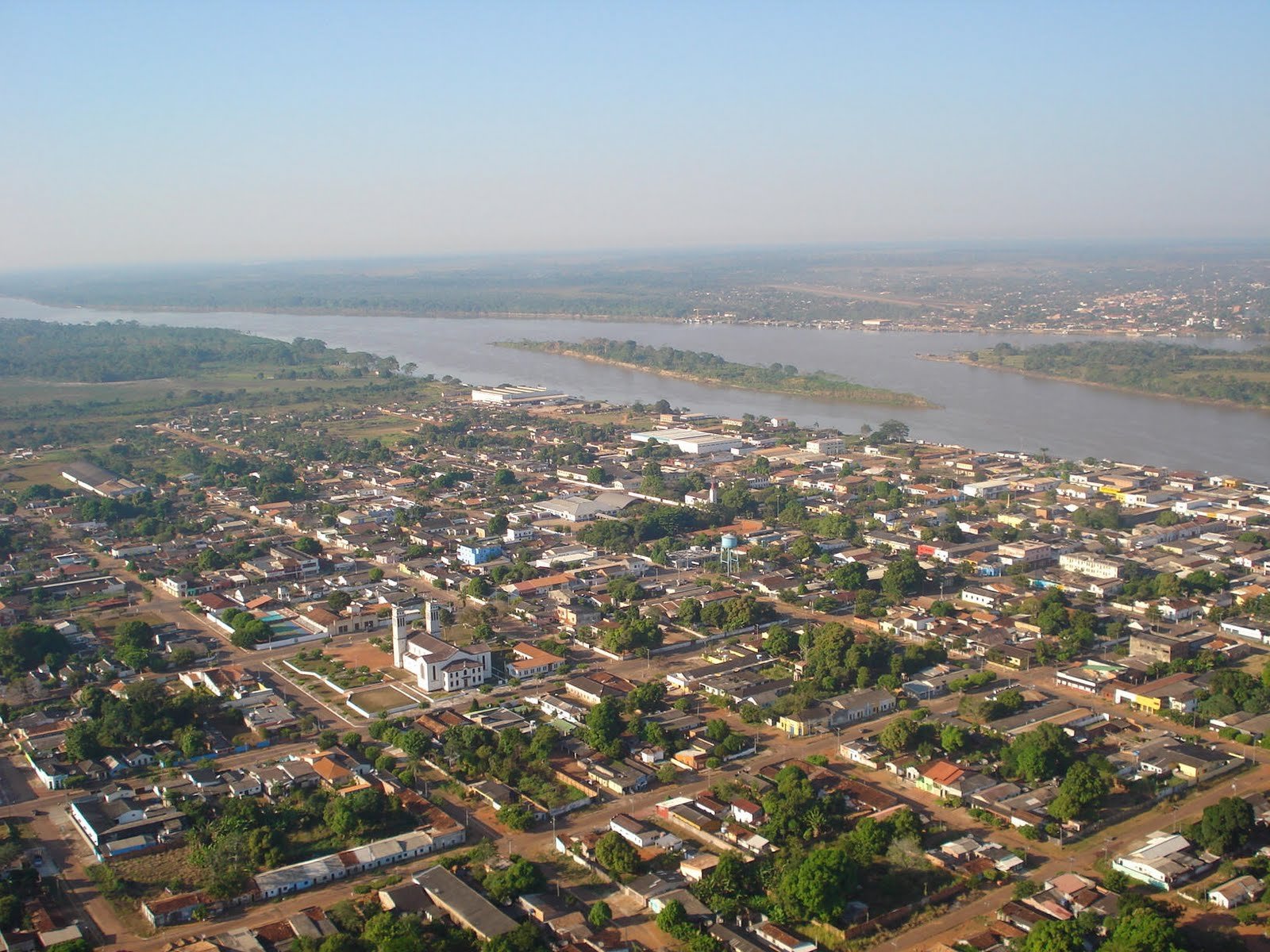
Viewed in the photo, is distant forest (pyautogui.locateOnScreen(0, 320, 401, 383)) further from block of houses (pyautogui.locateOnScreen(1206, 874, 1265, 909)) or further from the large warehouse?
block of houses (pyautogui.locateOnScreen(1206, 874, 1265, 909))

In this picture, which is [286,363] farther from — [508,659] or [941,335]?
[508,659]

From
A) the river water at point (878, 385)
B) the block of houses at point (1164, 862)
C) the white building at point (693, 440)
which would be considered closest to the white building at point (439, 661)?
the block of houses at point (1164, 862)

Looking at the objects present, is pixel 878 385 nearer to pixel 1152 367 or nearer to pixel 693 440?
pixel 1152 367

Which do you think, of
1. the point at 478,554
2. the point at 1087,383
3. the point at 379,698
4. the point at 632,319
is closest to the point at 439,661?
the point at 379,698

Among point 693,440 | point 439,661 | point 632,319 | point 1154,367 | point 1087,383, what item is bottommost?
point 439,661

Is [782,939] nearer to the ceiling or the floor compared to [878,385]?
nearer to the floor

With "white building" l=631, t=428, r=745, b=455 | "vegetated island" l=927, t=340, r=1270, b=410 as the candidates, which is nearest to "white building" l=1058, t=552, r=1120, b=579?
"white building" l=631, t=428, r=745, b=455

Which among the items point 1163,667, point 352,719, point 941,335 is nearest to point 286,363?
point 941,335
